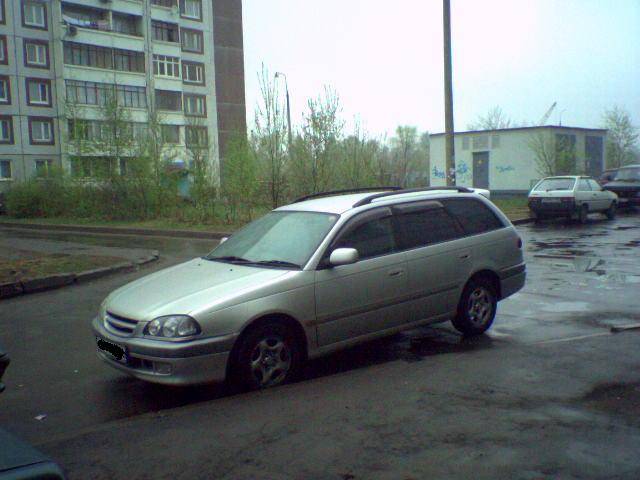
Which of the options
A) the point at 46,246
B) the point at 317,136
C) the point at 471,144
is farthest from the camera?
the point at 471,144

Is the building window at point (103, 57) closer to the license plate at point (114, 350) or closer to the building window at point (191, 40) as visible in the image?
the building window at point (191, 40)

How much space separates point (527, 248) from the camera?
1538 cm

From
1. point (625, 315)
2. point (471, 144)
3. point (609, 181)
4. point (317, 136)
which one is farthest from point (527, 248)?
point (471, 144)

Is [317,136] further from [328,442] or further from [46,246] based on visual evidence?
[328,442]

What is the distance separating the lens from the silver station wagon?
16.9 feet

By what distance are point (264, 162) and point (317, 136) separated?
2028mm

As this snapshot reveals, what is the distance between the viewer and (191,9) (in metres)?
65.1

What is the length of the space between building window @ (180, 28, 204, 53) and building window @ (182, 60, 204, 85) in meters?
1.36

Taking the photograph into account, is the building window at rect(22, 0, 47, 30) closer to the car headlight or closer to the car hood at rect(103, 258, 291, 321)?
the car hood at rect(103, 258, 291, 321)

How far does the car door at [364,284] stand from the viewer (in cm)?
579

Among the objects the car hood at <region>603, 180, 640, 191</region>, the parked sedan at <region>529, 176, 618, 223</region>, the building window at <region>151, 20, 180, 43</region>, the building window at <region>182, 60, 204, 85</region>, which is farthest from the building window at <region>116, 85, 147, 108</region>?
the parked sedan at <region>529, 176, 618, 223</region>

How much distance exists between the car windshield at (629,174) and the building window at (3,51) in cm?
4491

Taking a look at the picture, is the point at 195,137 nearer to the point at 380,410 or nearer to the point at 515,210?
the point at 515,210

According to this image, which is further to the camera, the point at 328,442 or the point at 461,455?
the point at 328,442
